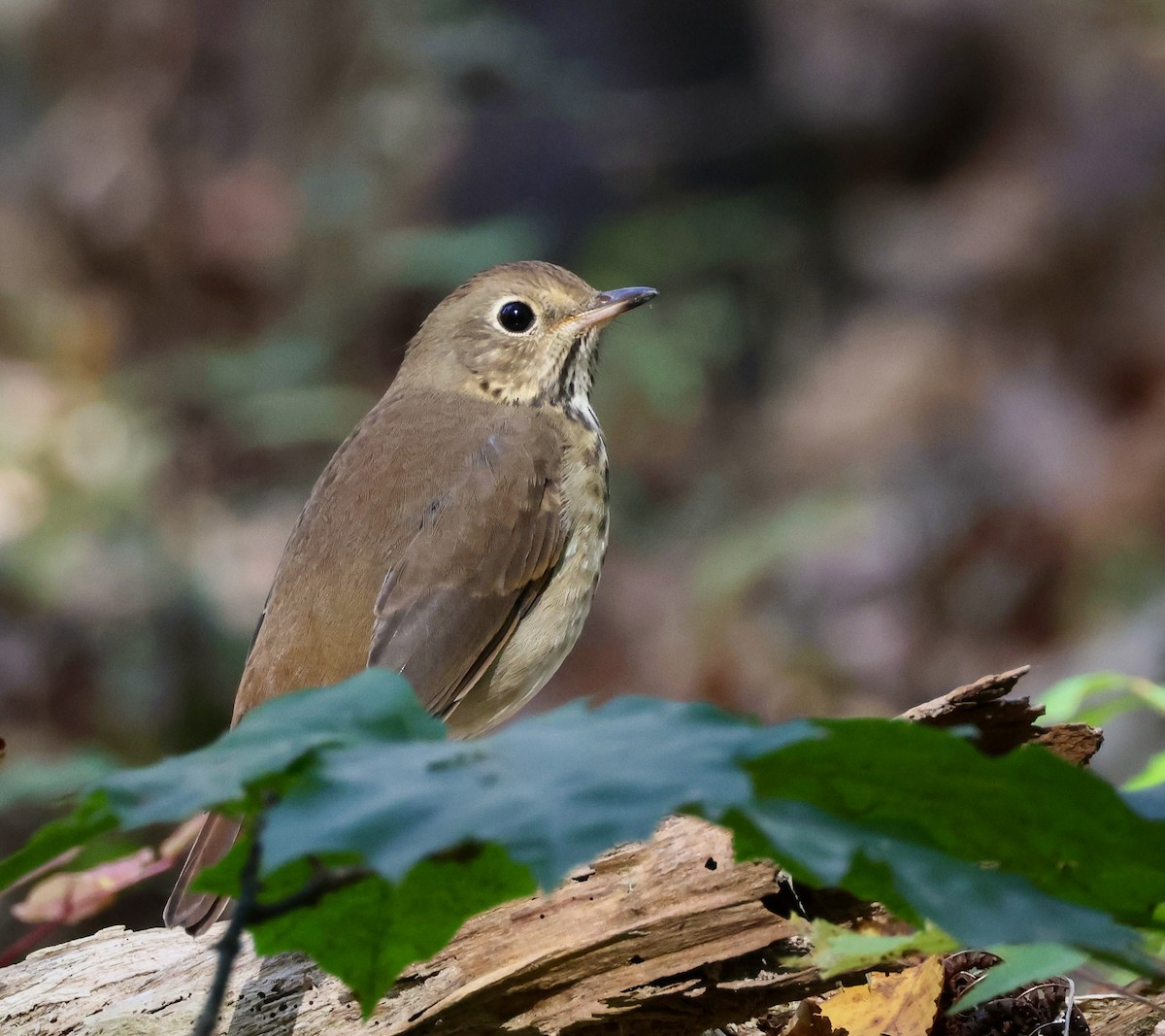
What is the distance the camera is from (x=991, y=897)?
3.77 ft

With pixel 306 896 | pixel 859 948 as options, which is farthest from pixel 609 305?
pixel 306 896

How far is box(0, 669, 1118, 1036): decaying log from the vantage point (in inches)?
84.7

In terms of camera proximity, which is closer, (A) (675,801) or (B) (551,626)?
(A) (675,801)

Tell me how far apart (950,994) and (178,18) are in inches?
366

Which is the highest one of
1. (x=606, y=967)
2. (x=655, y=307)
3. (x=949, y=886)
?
(x=655, y=307)

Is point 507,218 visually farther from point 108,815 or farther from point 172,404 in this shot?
point 108,815

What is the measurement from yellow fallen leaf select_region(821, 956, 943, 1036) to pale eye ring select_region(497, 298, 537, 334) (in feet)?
6.43

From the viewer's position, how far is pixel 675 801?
1.02 metres

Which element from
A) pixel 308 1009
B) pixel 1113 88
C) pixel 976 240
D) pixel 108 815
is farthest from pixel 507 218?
pixel 108 815

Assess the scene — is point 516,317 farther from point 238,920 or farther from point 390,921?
point 238,920

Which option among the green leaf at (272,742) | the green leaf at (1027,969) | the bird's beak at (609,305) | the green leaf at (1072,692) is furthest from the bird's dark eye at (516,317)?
the green leaf at (272,742)

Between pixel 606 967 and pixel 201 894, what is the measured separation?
0.68 m

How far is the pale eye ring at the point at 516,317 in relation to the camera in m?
3.88

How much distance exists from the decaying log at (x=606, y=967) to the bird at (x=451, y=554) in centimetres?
38
